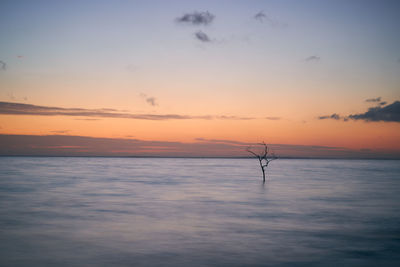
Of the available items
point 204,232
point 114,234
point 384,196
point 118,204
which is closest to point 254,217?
point 204,232

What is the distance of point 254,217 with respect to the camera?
22125 millimetres

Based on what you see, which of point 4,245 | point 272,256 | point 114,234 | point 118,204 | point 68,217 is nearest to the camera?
point 272,256

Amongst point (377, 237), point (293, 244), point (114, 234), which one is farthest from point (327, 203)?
point (114, 234)

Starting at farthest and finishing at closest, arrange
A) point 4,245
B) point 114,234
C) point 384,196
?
point 384,196 < point 114,234 < point 4,245

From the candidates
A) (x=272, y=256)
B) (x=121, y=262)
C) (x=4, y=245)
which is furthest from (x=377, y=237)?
(x=4, y=245)

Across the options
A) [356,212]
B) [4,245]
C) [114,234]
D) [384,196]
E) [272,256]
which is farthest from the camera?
[384,196]

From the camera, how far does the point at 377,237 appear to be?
17.0m

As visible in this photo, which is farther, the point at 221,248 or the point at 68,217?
the point at 68,217

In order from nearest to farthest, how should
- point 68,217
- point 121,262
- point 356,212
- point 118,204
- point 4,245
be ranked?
point 121,262, point 4,245, point 68,217, point 356,212, point 118,204

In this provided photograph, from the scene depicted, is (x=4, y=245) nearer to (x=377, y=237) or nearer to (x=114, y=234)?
(x=114, y=234)

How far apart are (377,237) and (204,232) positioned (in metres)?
8.28

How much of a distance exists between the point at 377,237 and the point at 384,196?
801 inches

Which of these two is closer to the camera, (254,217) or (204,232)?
(204,232)

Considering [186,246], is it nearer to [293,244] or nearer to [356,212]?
[293,244]
